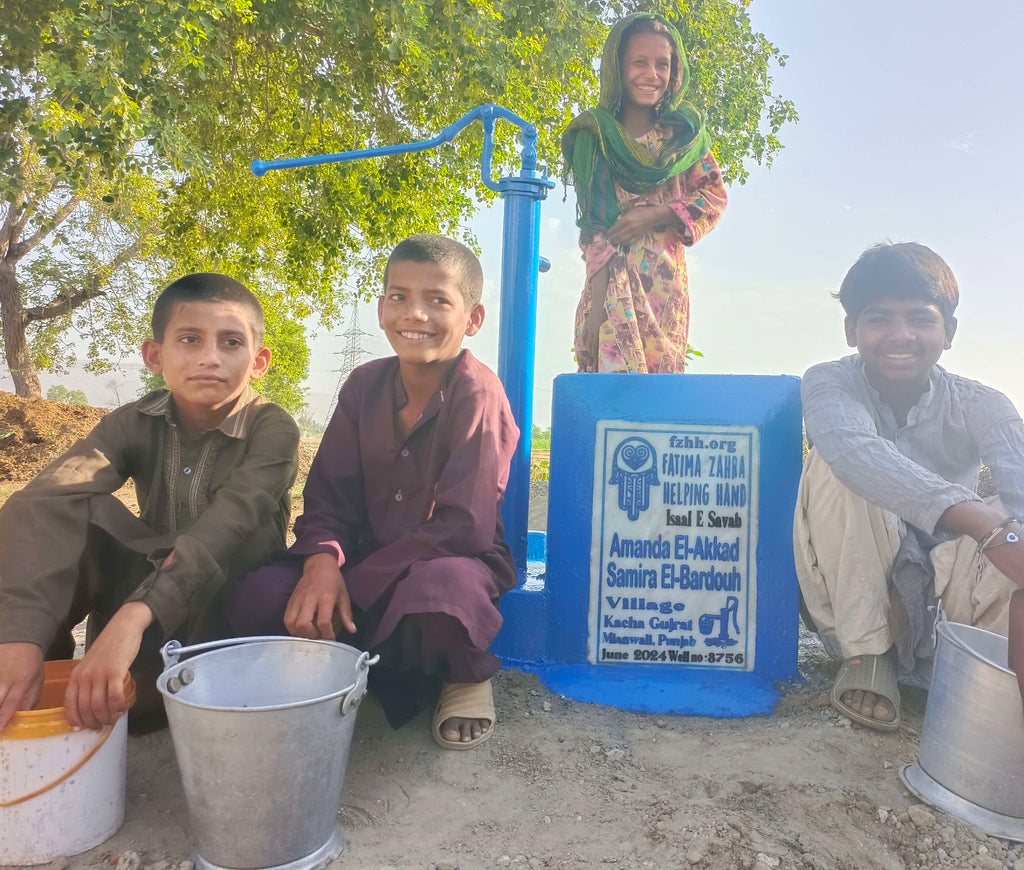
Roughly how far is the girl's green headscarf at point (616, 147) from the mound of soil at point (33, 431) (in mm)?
6518

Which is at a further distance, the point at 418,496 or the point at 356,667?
the point at 418,496

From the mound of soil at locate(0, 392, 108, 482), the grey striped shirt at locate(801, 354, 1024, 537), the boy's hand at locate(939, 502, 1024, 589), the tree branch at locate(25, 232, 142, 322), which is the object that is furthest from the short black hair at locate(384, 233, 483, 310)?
the tree branch at locate(25, 232, 142, 322)

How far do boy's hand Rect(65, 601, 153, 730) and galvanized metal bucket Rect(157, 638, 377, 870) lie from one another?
4.5 inches

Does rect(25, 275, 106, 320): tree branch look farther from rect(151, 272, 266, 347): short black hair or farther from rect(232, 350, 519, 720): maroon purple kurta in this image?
rect(232, 350, 519, 720): maroon purple kurta

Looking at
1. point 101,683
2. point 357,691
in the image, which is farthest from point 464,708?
point 101,683

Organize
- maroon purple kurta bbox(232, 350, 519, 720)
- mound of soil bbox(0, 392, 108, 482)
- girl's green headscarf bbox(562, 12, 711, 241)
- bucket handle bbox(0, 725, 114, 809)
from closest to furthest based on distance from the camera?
bucket handle bbox(0, 725, 114, 809) < maroon purple kurta bbox(232, 350, 519, 720) < girl's green headscarf bbox(562, 12, 711, 241) < mound of soil bbox(0, 392, 108, 482)

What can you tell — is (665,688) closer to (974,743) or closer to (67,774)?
(974,743)

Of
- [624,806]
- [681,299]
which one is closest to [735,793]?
[624,806]

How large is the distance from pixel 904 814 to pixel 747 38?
8996mm

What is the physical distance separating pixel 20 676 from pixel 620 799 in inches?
50.3

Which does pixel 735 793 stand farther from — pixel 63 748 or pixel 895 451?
pixel 63 748

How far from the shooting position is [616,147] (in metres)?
3.02

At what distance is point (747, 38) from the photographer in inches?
344

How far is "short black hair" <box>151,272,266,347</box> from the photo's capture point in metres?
2.17
